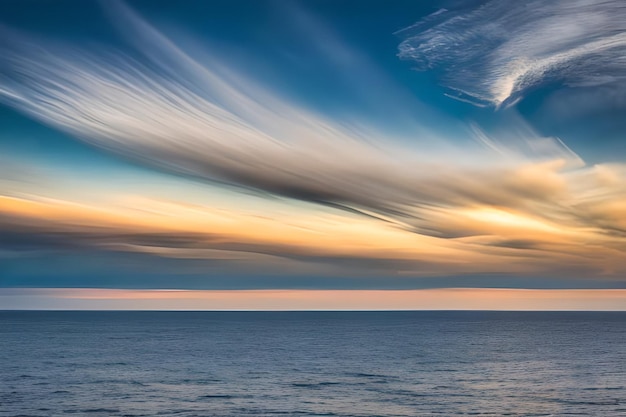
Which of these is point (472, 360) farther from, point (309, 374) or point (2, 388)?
point (2, 388)

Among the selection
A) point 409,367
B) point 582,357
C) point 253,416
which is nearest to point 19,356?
point 409,367

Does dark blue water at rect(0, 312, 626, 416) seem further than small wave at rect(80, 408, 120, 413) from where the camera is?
Yes

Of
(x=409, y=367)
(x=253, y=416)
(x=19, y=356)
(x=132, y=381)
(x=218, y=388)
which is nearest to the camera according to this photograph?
(x=253, y=416)

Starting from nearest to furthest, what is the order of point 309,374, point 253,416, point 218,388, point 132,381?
1. point 253,416
2. point 218,388
3. point 132,381
4. point 309,374

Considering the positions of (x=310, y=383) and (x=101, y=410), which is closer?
(x=101, y=410)

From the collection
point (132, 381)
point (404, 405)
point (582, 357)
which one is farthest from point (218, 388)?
point (582, 357)

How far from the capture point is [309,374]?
83.5 m

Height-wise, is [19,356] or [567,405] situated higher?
[567,405]

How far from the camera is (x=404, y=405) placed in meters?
58.7

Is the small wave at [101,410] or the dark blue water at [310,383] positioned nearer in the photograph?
the small wave at [101,410]

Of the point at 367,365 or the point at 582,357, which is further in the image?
the point at 582,357

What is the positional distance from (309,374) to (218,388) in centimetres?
1665

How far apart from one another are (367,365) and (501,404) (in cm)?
3835

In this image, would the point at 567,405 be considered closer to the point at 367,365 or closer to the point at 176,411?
the point at 176,411
